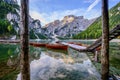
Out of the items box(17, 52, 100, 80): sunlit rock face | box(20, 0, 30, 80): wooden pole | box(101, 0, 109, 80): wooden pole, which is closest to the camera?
box(20, 0, 30, 80): wooden pole

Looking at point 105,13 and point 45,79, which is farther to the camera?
point 45,79

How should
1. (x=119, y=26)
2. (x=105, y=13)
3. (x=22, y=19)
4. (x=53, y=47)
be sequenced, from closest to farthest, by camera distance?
(x=22, y=19), (x=105, y=13), (x=119, y=26), (x=53, y=47)

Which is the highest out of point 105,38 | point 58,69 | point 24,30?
point 24,30

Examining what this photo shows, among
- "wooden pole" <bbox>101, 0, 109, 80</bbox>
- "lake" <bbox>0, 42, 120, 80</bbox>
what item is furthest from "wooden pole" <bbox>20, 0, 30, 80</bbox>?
"lake" <bbox>0, 42, 120, 80</bbox>

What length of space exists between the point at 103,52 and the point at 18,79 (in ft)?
19.6

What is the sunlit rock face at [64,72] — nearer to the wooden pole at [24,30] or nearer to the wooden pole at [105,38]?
the wooden pole at [105,38]

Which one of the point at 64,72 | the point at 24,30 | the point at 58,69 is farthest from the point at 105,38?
the point at 58,69

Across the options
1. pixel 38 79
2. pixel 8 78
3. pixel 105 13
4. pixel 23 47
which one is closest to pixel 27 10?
pixel 23 47

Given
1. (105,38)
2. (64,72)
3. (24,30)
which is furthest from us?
(64,72)

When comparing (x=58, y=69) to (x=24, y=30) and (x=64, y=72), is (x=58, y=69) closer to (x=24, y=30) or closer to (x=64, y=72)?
(x=64, y=72)

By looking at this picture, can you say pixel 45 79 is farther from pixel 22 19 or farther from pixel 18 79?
pixel 22 19

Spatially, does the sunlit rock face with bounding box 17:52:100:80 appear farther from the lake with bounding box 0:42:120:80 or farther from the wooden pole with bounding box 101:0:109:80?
the wooden pole with bounding box 101:0:109:80

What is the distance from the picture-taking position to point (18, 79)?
12.5 metres

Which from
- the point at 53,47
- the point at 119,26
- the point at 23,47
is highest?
the point at 119,26
